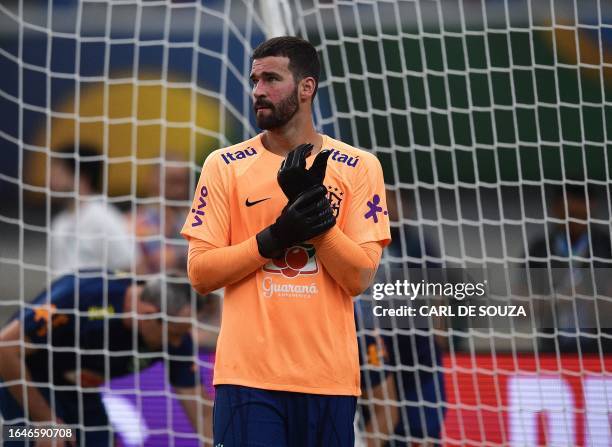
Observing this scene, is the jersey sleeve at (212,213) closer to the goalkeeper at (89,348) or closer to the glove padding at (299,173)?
the glove padding at (299,173)

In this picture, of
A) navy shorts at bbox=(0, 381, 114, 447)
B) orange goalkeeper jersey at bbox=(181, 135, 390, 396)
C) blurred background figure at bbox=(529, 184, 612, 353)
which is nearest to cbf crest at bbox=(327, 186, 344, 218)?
orange goalkeeper jersey at bbox=(181, 135, 390, 396)

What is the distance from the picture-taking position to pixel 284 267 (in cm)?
271

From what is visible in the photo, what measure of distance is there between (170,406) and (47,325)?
73 cm

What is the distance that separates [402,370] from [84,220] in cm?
176

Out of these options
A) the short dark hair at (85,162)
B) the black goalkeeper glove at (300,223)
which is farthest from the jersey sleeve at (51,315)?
the black goalkeeper glove at (300,223)

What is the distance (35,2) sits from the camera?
536 cm

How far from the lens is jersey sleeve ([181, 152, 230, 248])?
273cm

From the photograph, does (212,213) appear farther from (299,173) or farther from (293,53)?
(293,53)

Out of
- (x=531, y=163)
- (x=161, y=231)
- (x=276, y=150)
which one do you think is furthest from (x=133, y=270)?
(x=276, y=150)

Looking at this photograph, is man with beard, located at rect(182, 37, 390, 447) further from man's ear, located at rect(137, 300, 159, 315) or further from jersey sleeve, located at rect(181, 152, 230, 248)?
man's ear, located at rect(137, 300, 159, 315)

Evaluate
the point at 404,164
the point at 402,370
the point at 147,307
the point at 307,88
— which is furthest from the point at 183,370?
the point at 307,88

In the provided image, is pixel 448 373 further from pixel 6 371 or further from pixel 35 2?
pixel 35 2

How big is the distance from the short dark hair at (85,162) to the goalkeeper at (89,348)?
1.52ft

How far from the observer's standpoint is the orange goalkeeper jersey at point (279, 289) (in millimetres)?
2668
